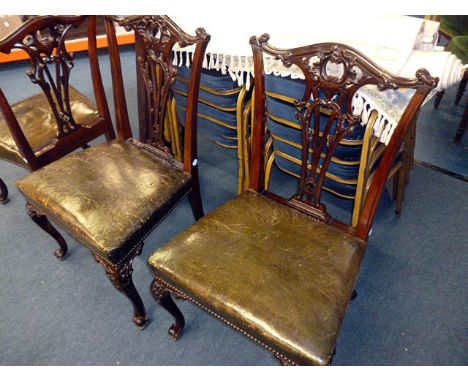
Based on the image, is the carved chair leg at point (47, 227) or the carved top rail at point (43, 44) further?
the carved chair leg at point (47, 227)

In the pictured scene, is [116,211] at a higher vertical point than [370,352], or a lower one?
higher

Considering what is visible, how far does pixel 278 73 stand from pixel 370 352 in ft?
3.19

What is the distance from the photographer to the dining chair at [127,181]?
101 cm

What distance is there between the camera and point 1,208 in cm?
169

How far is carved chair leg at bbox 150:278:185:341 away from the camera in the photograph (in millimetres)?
987

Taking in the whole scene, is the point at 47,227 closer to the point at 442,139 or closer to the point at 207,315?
the point at 207,315

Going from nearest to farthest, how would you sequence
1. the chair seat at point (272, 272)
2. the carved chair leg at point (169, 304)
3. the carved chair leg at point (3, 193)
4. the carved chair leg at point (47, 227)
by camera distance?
the chair seat at point (272, 272) → the carved chair leg at point (169, 304) → the carved chair leg at point (47, 227) → the carved chair leg at point (3, 193)

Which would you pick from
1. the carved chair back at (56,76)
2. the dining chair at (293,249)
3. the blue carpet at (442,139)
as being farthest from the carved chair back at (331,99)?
the blue carpet at (442,139)

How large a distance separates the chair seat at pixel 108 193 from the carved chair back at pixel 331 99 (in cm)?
34

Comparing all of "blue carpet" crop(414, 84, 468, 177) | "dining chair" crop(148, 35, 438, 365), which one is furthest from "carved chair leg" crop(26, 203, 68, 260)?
"blue carpet" crop(414, 84, 468, 177)

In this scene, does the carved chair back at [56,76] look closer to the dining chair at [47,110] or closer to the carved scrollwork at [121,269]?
the dining chair at [47,110]

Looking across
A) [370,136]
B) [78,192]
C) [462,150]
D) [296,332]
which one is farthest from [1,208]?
[462,150]

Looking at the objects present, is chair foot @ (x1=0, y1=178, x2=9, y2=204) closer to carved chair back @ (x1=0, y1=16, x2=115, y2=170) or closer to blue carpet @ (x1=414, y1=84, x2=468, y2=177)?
carved chair back @ (x1=0, y1=16, x2=115, y2=170)

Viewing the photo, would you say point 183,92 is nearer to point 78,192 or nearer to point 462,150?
point 78,192
